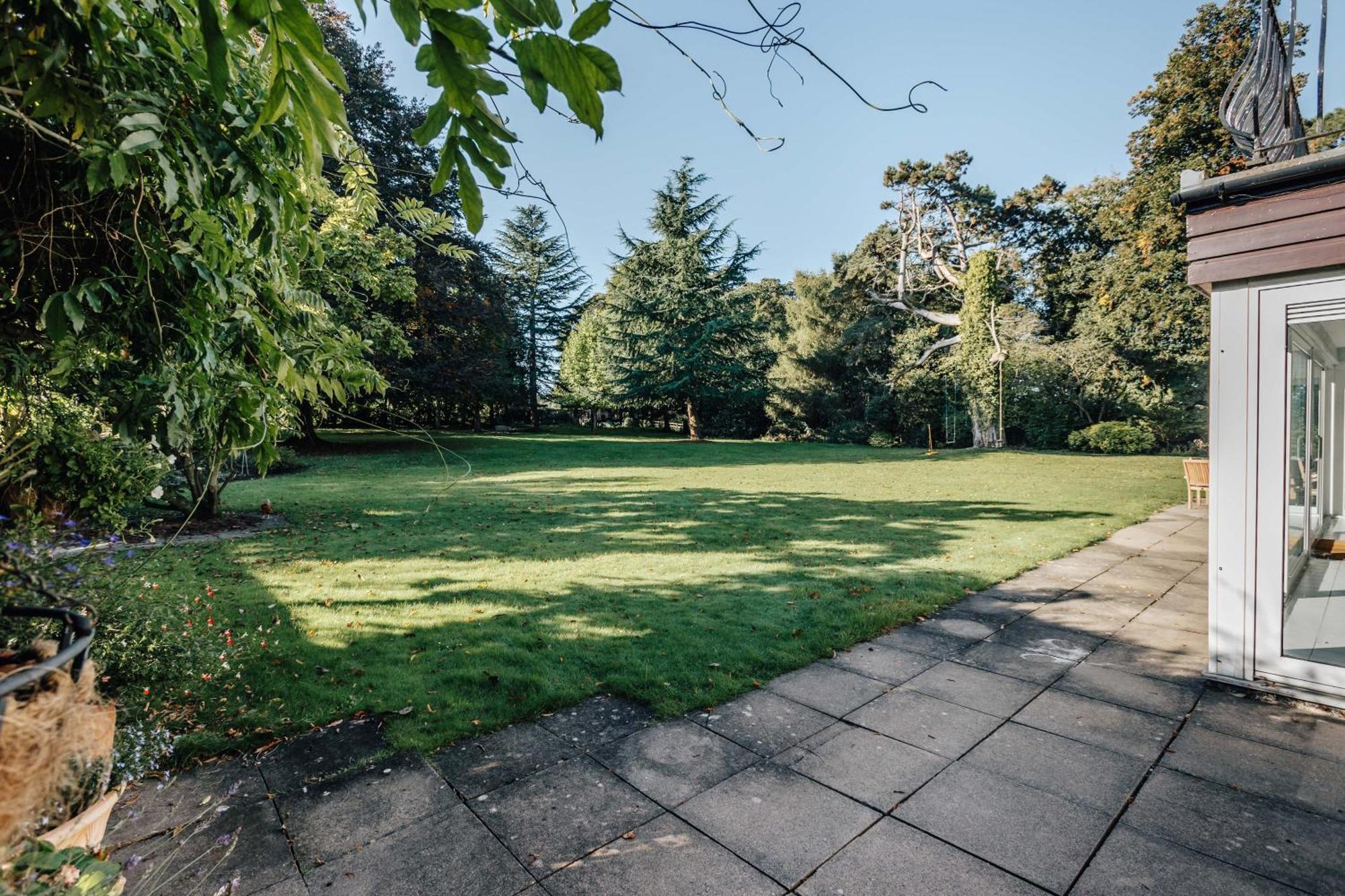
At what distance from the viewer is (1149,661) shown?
398 cm

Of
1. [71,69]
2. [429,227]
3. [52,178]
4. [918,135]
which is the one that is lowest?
[52,178]

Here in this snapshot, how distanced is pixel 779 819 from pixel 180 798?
8.48ft

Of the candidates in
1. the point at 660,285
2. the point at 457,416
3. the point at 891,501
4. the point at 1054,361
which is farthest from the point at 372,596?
the point at 457,416

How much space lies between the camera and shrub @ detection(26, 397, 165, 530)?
5123 mm

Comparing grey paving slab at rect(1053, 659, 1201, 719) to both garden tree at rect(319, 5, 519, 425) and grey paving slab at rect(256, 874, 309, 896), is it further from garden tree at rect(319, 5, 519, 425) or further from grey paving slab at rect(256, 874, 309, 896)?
garden tree at rect(319, 5, 519, 425)

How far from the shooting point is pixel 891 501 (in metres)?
11.3

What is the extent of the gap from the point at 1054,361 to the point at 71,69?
26.9 metres

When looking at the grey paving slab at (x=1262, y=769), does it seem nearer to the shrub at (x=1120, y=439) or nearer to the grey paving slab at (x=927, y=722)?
the grey paving slab at (x=927, y=722)

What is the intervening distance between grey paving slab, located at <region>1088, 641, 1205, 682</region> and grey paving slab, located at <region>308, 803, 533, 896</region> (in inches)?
153

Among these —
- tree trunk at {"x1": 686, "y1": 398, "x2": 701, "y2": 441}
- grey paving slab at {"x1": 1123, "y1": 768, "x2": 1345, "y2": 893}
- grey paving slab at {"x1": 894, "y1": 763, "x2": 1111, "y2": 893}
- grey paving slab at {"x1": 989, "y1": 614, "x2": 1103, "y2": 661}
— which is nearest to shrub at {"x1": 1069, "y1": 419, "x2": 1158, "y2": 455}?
tree trunk at {"x1": 686, "y1": 398, "x2": 701, "y2": 441}

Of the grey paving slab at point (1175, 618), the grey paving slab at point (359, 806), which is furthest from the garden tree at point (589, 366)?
the grey paving slab at point (359, 806)

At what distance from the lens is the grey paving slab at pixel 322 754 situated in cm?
273

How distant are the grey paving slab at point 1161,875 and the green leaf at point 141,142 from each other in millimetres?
3750

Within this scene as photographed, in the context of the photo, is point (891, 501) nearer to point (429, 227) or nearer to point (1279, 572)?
point (1279, 572)
